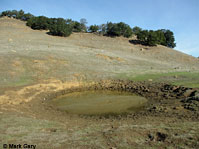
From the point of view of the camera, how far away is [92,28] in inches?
2453

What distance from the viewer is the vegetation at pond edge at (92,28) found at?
51.1 meters

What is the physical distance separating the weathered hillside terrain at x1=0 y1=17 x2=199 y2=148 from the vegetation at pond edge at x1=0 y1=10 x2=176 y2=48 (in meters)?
7.77

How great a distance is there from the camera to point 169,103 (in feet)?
46.4

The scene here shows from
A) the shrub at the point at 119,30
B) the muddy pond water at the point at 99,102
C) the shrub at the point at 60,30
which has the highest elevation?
the shrub at the point at 119,30

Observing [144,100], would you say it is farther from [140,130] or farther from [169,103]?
[140,130]

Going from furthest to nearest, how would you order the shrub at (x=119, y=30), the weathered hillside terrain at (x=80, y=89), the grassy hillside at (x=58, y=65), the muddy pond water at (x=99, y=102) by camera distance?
1. the shrub at (x=119, y=30)
2. the grassy hillside at (x=58, y=65)
3. the muddy pond water at (x=99, y=102)
4. the weathered hillside terrain at (x=80, y=89)

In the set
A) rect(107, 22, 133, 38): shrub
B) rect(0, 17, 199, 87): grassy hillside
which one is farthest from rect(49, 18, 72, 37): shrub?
rect(107, 22, 133, 38): shrub

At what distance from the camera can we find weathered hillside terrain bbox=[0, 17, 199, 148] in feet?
26.1

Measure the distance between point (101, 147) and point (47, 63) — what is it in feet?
74.9

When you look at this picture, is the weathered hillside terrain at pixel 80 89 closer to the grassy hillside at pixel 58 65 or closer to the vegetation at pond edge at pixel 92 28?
the grassy hillside at pixel 58 65

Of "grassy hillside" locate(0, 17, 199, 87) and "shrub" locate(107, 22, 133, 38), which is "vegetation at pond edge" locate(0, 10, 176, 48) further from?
"grassy hillside" locate(0, 17, 199, 87)

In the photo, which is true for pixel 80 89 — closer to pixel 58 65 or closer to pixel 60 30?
pixel 58 65

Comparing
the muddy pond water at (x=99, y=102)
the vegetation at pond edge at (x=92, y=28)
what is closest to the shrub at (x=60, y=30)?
the vegetation at pond edge at (x=92, y=28)

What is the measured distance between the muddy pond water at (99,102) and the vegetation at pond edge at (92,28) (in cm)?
3495
